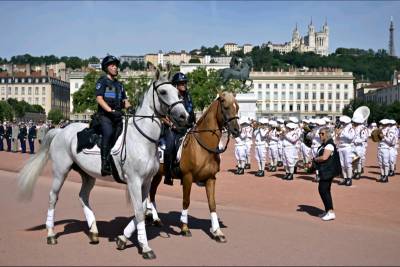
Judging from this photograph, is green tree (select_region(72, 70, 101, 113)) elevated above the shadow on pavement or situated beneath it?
elevated above

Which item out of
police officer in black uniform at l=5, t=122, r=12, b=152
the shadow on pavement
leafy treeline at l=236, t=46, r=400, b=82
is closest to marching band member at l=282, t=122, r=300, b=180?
the shadow on pavement

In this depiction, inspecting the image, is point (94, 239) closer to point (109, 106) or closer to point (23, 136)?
point (109, 106)

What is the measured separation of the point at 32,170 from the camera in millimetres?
8703

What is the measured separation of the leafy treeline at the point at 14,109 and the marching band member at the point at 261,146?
9322 cm

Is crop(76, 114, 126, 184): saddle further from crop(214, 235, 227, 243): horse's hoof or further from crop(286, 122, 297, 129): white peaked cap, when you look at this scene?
crop(286, 122, 297, 129): white peaked cap

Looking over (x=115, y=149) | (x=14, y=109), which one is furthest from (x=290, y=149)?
(x=14, y=109)

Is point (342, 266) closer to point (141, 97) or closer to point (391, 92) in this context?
point (141, 97)

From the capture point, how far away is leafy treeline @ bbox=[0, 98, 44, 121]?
10799cm

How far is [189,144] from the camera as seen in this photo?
8883 millimetres

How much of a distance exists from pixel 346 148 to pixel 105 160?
1056 centimetres

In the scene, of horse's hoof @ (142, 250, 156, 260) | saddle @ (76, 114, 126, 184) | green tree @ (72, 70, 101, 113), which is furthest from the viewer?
green tree @ (72, 70, 101, 113)

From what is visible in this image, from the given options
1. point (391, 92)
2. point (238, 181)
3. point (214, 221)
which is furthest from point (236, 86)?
point (391, 92)

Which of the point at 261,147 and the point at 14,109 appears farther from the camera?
the point at 14,109

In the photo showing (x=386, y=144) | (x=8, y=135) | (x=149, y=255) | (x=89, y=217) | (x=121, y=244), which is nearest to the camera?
(x=149, y=255)
